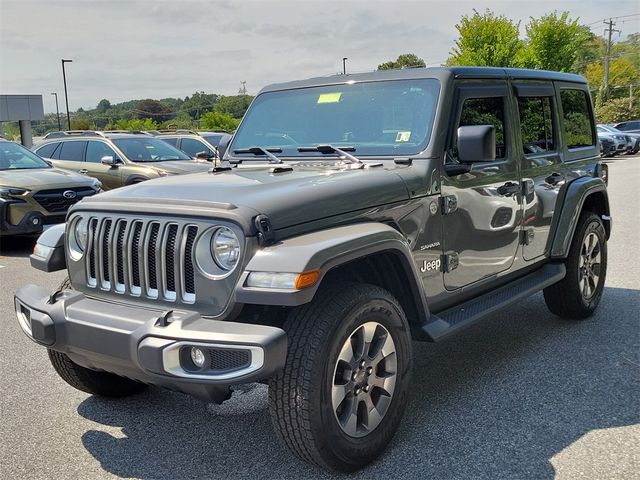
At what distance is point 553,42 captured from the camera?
3041 cm

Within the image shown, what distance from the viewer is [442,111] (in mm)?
3775

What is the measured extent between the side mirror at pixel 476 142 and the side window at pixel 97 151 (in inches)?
389

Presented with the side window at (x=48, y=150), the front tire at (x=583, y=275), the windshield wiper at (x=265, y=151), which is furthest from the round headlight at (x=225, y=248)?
the side window at (x=48, y=150)

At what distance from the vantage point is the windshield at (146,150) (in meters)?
12.1

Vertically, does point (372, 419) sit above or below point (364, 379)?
below

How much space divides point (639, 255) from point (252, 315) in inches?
250

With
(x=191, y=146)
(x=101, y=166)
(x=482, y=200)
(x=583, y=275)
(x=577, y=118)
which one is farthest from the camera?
(x=191, y=146)

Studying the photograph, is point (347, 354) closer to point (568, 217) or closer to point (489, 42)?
point (568, 217)

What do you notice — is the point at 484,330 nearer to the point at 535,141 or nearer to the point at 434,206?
the point at 535,141

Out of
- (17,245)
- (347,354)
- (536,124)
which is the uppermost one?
(536,124)

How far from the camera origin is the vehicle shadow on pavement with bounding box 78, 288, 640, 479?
3.08m

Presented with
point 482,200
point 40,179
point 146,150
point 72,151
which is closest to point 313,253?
point 482,200

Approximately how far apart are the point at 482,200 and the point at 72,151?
10789mm

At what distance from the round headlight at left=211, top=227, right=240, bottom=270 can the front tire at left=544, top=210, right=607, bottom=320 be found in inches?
129
